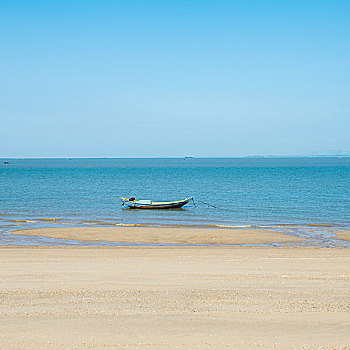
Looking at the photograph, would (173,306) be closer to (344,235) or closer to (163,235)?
(163,235)

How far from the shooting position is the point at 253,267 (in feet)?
51.5

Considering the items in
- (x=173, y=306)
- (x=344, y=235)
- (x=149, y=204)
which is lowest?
(x=344, y=235)

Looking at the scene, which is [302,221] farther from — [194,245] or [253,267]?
[253,267]

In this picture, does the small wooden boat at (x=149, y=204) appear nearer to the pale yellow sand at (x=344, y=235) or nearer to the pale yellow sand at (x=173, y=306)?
the pale yellow sand at (x=344, y=235)

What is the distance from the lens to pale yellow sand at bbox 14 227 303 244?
27.7m

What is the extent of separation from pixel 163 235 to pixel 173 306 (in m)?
19.8

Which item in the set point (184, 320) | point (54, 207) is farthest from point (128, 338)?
point (54, 207)

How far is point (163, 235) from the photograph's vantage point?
29.4 m

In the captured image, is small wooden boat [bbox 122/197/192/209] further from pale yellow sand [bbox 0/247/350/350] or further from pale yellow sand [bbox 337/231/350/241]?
pale yellow sand [bbox 0/247/350/350]

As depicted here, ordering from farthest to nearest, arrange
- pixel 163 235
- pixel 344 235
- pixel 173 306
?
pixel 344 235 < pixel 163 235 < pixel 173 306

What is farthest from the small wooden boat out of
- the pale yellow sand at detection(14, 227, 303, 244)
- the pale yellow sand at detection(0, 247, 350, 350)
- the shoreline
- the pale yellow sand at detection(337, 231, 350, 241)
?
the pale yellow sand at detection(0, 247, 350, 350)

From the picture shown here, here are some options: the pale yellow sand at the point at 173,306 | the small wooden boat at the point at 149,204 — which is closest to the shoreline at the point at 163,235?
the pale yellow sand at the point at 173,306

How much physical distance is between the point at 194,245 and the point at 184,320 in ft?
57.7

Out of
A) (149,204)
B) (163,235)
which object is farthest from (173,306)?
(149,204)
